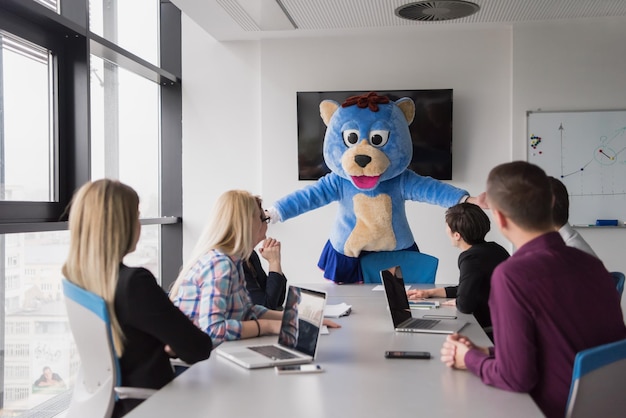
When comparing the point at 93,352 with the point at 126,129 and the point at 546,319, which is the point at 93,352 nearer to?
the point at 546,319

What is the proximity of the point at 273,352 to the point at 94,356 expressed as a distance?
536mm

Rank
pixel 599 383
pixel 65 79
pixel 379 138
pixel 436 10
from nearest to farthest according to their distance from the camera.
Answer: pixel 599 383 < pixel 65 79 < pixel 379 138 < pixel 436 10

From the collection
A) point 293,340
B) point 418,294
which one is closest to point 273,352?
point 293,340

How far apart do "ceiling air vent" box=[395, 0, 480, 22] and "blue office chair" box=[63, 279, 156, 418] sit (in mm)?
3228

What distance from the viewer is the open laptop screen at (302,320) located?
1981 millimetres

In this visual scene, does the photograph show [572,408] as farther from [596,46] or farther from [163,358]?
[596,46]

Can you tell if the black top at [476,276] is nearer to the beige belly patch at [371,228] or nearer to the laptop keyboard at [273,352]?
the laptop keyboard at [273,352]

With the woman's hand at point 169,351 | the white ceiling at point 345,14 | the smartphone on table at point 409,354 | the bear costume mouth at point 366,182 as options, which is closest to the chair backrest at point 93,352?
the woman's hand at point 169,351

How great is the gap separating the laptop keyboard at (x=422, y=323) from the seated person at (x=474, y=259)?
209 mm

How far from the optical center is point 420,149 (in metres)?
5.27

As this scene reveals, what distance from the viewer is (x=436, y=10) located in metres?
4.45

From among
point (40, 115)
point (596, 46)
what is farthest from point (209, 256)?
point (596, 46)

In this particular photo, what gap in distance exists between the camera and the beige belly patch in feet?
13.2

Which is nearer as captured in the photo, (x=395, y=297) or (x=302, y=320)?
(x=302, y=320)
